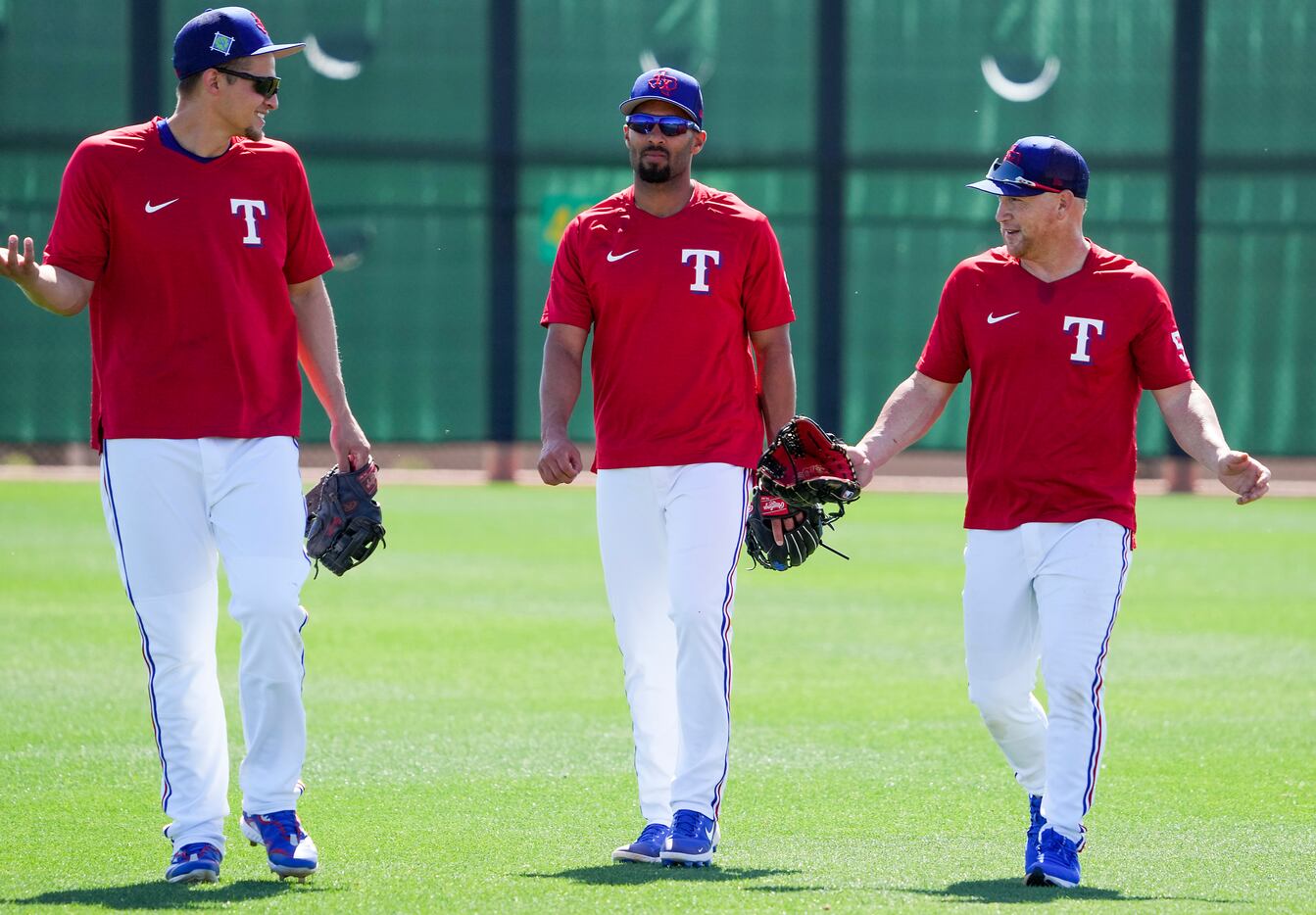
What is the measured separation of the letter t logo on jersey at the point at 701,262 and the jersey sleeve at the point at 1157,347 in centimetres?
130

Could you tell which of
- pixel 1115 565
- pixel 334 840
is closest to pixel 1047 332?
pixel 1115 565

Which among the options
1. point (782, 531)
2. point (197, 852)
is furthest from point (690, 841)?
point (197, 852)

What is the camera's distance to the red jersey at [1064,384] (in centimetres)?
577

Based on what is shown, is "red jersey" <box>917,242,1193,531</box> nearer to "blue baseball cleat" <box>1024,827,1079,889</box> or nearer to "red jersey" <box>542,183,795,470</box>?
"red jersey" <box>542,183,795,470</box>

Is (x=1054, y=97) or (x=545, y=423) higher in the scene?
(x=1054, y=97)

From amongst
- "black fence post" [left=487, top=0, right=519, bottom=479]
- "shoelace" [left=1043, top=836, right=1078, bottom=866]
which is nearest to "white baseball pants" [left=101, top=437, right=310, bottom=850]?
"shoelace" [left=1043, top=836, right=1078, bottom=866]

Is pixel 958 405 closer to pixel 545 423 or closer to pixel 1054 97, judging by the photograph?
pixel 1054 97

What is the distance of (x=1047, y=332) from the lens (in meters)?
5.80

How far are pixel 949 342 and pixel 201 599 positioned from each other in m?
2.44

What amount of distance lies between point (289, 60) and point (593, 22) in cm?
389

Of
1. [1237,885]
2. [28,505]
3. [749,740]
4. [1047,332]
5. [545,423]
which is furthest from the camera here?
[28,505]

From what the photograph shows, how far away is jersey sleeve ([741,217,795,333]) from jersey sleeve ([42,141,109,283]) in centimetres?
196

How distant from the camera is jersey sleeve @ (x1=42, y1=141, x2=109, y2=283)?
5387 millimetres

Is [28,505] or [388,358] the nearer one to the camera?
[28,505]
